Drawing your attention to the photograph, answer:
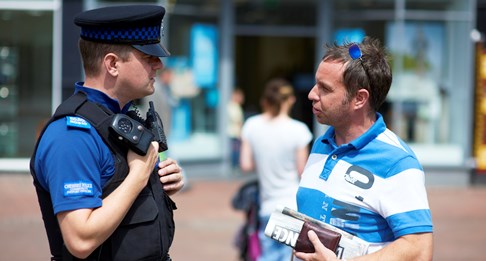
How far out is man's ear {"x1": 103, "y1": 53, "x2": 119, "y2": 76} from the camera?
2764mm

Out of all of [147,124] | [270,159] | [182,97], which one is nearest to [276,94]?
[270,159]

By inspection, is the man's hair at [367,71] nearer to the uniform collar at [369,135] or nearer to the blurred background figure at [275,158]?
→ the uniform collar at [369,135]

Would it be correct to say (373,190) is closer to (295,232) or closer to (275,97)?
(295,232)

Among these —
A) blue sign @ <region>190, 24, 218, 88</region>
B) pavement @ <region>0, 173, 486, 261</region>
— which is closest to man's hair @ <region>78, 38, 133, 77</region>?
pavement @ <region>0, 173, 486, 261</region>

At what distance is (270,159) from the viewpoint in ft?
20.2

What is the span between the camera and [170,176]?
292 cm

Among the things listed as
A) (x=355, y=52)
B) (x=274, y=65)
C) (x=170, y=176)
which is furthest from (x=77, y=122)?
(x=274, y=65)

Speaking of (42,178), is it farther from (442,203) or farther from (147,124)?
(442,203)

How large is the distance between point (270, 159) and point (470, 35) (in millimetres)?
8373

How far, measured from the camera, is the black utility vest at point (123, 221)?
268 cm

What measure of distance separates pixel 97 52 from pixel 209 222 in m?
7.27

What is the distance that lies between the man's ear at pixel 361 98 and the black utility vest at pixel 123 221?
0.82 metres

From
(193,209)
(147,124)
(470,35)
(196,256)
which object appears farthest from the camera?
(470,35)

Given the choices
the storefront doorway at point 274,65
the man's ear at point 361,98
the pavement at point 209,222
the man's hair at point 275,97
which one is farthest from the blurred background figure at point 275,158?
the storefront doorway at point 274,65
